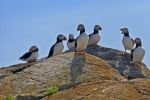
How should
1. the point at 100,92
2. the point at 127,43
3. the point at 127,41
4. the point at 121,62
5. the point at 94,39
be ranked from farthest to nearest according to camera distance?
the point at 94,39
the point at 127,41
the point at 127,43
the point at 121,62
the point at 100,92

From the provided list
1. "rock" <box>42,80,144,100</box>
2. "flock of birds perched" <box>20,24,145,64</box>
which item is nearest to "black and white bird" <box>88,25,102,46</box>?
"flock of birds perched" <box>20,24,145,64</box>

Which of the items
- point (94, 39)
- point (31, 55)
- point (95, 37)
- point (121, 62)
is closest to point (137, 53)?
point (121, 62)

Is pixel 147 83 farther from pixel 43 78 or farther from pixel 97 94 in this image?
pixel 43 78

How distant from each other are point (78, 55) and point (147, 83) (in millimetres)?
3967

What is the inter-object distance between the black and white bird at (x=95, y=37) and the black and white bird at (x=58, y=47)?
5.31ft

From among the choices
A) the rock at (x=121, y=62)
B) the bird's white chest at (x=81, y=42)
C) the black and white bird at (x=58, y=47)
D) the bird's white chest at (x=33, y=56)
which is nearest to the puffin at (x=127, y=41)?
the rock at (x=121, y=62)

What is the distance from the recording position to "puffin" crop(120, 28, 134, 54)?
1257 inches

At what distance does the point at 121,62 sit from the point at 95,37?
5672 millimetres

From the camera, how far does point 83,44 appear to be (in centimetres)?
2703

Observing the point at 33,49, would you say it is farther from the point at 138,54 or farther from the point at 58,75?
the point at 58,75

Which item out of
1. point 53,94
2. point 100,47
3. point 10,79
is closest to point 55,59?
point 10,79

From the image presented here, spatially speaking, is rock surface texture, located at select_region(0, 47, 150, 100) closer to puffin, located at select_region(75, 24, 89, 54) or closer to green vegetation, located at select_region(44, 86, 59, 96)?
green vegetation, located at select_region(44, 86, 59, 96)

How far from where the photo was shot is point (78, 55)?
22.0 metres

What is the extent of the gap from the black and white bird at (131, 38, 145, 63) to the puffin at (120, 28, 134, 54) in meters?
2.08
